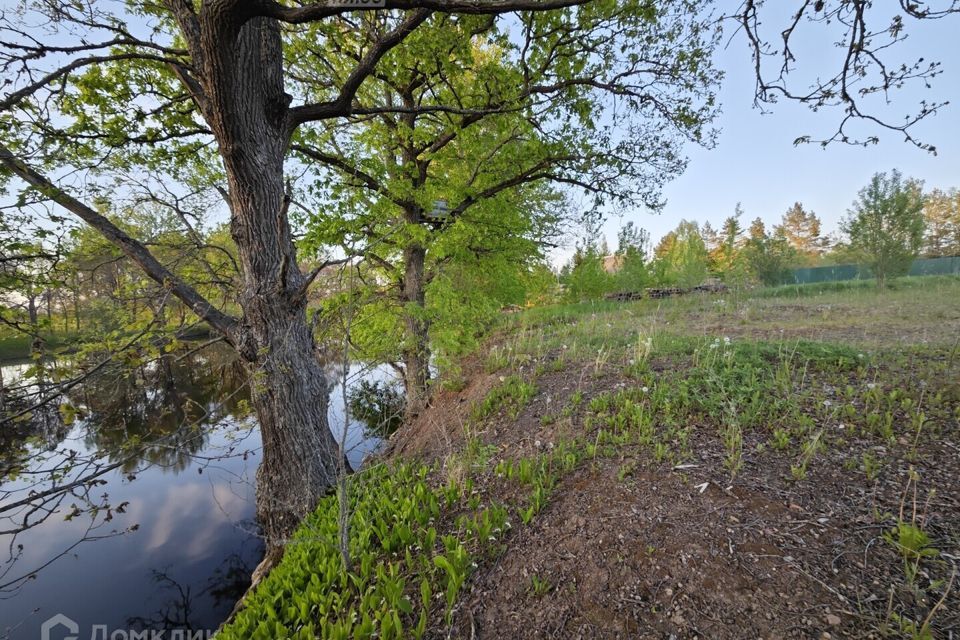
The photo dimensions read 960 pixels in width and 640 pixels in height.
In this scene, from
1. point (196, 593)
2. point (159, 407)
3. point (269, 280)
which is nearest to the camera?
point (269, 280)

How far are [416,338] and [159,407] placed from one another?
34.6 feet

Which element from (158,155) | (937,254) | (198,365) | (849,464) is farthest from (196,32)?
(937,254)

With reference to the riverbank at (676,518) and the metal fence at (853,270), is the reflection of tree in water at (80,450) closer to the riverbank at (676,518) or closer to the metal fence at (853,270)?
the riverbank at (676,518)

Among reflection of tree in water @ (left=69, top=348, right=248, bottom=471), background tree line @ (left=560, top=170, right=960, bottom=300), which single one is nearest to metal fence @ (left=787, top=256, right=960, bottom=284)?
background tree line @ (left=560, top=170, right=960, bottom=300)

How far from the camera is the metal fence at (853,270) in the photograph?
23811 millimetres

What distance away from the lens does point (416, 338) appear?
6.78 m

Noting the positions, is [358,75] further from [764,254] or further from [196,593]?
[764,254]

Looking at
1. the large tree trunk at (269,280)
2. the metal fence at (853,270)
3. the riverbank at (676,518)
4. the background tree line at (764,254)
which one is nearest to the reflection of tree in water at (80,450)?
the large tree trunk at (269,280)

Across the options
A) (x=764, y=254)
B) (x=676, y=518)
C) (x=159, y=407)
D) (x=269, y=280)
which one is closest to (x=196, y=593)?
(x=269, y=280)

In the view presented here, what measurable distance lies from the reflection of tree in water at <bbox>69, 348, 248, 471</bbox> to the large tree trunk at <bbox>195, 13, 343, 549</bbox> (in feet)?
1.53

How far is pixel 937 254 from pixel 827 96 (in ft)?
167

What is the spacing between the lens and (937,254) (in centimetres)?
3200

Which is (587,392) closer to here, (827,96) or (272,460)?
(827,96)

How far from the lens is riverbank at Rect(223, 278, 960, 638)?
1.96 m
